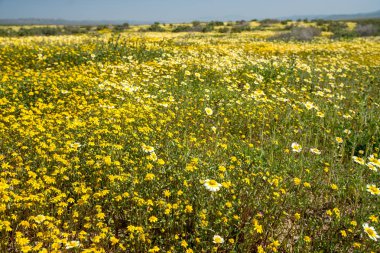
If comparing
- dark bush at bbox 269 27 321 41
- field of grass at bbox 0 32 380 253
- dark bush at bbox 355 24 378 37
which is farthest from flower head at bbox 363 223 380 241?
dark bush at bbox 355 24 378 37

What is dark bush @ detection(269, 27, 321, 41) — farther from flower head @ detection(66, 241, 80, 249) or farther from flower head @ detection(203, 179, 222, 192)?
flower head @ detection(66, 241, 80, 249)

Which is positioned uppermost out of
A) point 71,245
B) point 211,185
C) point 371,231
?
point 211,185

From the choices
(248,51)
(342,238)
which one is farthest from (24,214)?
(248,51)

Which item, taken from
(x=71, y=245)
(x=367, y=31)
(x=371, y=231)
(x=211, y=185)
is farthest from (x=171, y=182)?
(x=367, y=31)

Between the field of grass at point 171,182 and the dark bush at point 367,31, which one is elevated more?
the dark bush at point 367,31

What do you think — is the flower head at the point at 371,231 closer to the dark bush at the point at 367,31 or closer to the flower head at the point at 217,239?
the flower head at the point at 217,239

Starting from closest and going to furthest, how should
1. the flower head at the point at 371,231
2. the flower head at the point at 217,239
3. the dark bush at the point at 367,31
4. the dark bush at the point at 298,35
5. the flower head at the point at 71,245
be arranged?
1. the flower head at the point at 71,245
2. the flower head at the point at 217,239
3. the flower head at the point at 371,231
4. the dark bush at the point at 298,35
5. the dark bush at the point at 367,31

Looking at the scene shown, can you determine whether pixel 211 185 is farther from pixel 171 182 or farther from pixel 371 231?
A: pixel 371 231

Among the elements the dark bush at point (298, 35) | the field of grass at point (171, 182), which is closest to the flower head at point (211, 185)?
the field of grass at point (171, 182)

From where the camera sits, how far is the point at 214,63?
449 inches

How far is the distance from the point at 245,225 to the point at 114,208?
1.49 m

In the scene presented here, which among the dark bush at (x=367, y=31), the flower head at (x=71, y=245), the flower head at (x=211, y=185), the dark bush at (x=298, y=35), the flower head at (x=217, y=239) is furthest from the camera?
the dark bush at (x=367, y=31)

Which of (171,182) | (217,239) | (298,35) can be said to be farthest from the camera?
(298,35)

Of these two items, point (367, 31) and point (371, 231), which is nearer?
point (371, 231)
